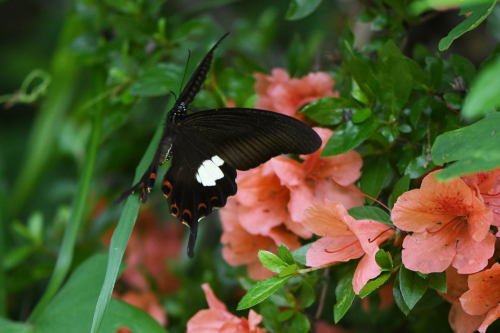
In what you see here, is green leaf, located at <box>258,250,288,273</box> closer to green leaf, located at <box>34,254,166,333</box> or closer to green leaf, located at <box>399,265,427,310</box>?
green leaf, located at <box>399,265,427,310</box>

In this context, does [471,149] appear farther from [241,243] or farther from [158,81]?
[158,81]

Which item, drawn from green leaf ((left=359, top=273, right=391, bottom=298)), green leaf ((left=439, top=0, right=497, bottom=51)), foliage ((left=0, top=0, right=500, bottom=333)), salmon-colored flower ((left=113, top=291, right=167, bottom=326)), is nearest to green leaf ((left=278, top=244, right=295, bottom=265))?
foliage ((left=0, top=0, right=500, bottom=333))

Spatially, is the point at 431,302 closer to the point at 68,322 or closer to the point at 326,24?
the point at 68,322

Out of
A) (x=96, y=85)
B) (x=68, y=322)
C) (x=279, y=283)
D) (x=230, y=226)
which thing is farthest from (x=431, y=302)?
(x=96, y=85)

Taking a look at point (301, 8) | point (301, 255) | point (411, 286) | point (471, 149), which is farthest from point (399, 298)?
point (301, 8)

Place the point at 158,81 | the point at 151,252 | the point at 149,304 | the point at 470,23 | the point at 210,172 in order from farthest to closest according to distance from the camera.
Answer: the point at 151,252 → the point at 149,304 → the point at 158,81 → the point at 210,172 → the point at 470,23

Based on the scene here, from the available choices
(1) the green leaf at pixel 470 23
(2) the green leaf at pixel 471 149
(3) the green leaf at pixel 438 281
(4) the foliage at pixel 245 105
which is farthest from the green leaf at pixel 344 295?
(1) the green leaf at pixel 470 23
